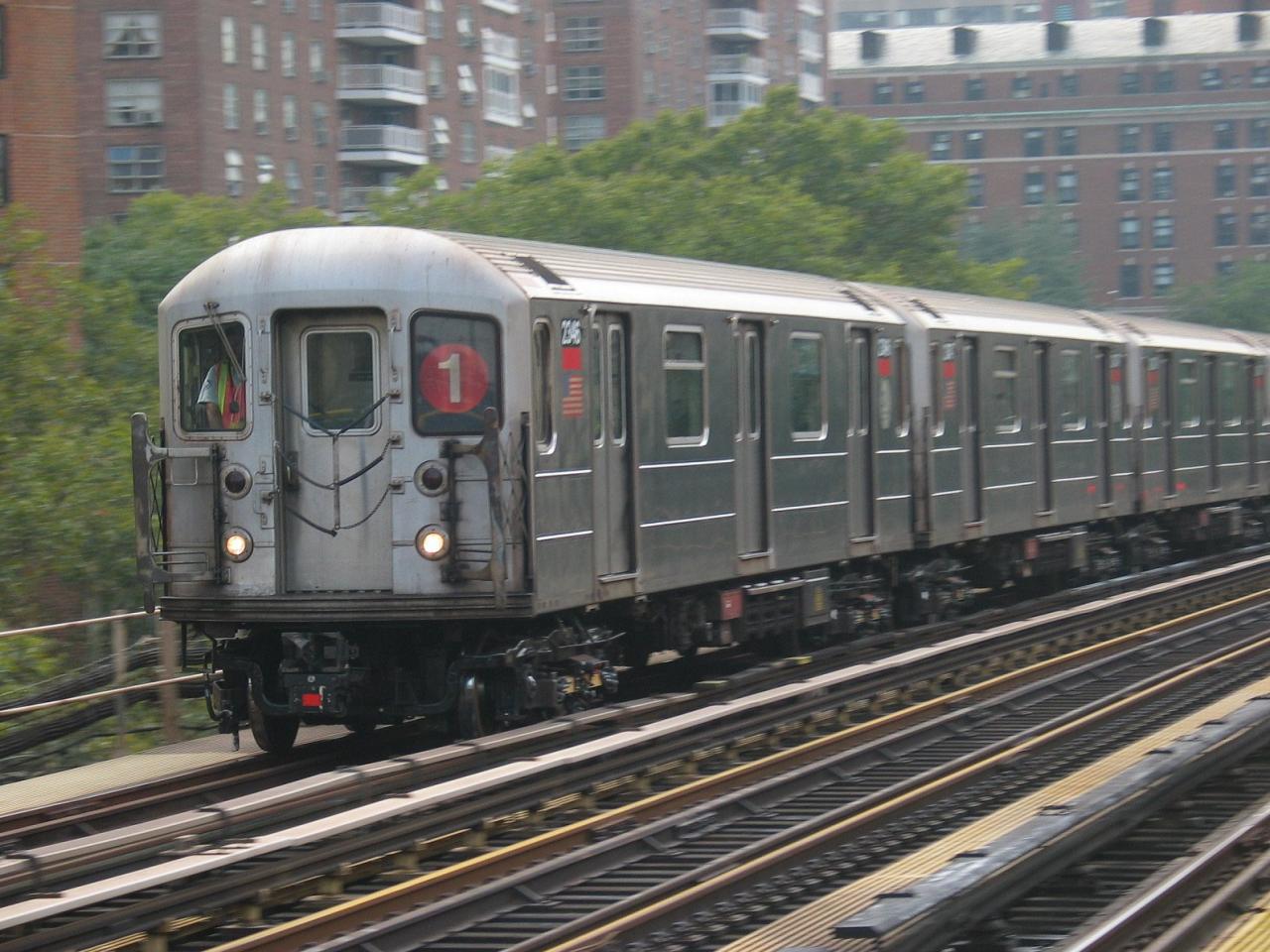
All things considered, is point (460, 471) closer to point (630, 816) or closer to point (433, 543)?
point (433, 543)

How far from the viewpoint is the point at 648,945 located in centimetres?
771

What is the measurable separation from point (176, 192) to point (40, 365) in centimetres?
4095

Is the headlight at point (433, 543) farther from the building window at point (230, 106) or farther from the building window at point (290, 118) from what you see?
the building window at point (290, 118)

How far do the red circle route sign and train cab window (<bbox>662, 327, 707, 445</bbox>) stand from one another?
2214 millimetres

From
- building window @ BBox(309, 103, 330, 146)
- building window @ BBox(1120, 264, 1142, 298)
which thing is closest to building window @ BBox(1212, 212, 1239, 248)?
building window @ BBox(1120, 264, 1142, 298)

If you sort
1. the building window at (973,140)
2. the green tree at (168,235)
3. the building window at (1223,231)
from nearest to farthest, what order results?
1. the green tree at (168,235)
2. the building window at (1223,231)
3. the building window at (973,140)

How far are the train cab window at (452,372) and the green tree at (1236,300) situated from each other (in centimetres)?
8765

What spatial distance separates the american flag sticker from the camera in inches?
487

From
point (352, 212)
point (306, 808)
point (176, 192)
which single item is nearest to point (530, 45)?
point (352, 212)

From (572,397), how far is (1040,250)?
300 ft

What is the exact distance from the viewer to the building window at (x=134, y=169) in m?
71.1

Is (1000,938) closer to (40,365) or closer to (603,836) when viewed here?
(603,836)

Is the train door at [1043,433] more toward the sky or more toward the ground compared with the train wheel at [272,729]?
more toward the sky

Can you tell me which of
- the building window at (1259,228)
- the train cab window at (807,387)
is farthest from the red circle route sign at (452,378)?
the building window at (1259,228)
